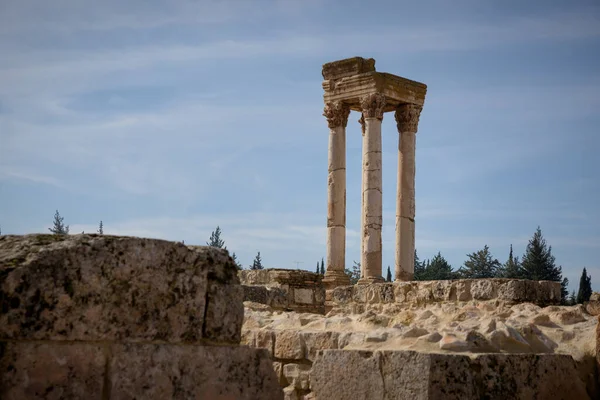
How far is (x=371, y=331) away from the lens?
5.71 m

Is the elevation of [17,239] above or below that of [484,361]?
above

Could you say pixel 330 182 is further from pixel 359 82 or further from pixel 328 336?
pixel 328 336

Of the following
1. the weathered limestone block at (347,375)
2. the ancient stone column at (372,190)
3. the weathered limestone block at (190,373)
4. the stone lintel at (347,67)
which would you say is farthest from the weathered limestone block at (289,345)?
the stone lintel at (347,67)

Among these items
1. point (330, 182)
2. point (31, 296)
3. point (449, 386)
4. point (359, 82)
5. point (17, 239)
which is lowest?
point (449, 386)

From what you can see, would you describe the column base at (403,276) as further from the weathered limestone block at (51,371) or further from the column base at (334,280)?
the weathered limestone block at (51,371)

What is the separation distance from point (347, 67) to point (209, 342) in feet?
70.9

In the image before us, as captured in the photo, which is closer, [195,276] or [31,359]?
[31,359]

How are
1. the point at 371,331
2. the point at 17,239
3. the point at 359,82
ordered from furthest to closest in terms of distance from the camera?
the point at 359,82
the point at 371,331
the point at 17,239

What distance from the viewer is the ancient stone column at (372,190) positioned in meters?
24.4

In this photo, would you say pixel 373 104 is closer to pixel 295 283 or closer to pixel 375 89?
pixel 375 89

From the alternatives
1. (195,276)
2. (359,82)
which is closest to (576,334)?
(195,276)

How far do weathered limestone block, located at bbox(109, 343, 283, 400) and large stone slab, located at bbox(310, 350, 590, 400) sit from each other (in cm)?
92

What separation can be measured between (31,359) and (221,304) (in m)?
1.02

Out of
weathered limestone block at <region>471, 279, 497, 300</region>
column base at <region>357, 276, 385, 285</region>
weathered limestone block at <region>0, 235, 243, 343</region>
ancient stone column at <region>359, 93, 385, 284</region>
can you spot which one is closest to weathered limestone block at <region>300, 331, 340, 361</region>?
weathered limestone block at <region>0, 235, 243, 343</region>
